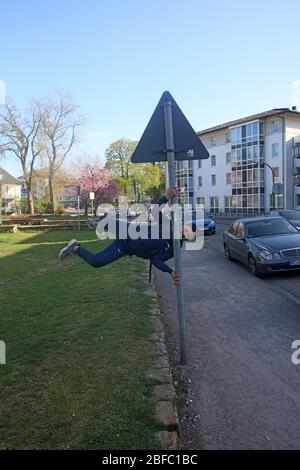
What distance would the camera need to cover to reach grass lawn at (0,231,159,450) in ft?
11.2

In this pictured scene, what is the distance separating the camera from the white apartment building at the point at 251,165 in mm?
52000

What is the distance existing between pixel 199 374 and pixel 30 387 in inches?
68.5

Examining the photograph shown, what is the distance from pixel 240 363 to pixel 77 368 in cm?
182

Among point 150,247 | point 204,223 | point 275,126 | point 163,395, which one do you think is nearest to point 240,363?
point 163,395

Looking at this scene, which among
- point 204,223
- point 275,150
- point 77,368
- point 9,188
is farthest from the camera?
point 9,188

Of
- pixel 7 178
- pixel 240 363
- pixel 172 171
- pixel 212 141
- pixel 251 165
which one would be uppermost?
pixel 212 141

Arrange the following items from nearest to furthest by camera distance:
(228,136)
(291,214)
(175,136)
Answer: (175,136), (291,214), (228,136)

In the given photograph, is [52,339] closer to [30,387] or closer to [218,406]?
[30,387]

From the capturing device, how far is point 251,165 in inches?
2237

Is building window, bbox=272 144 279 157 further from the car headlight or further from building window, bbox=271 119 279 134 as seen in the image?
the car headlight

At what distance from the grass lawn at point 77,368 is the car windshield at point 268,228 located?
461 cm

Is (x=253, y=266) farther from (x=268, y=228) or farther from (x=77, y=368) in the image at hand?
(x=77, y=368)

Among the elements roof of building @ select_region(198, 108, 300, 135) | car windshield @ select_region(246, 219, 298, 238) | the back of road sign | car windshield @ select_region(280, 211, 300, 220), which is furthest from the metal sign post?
roof of building @ select_region(198, 108, 300, 135)

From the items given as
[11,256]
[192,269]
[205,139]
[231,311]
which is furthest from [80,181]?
[231,311]
